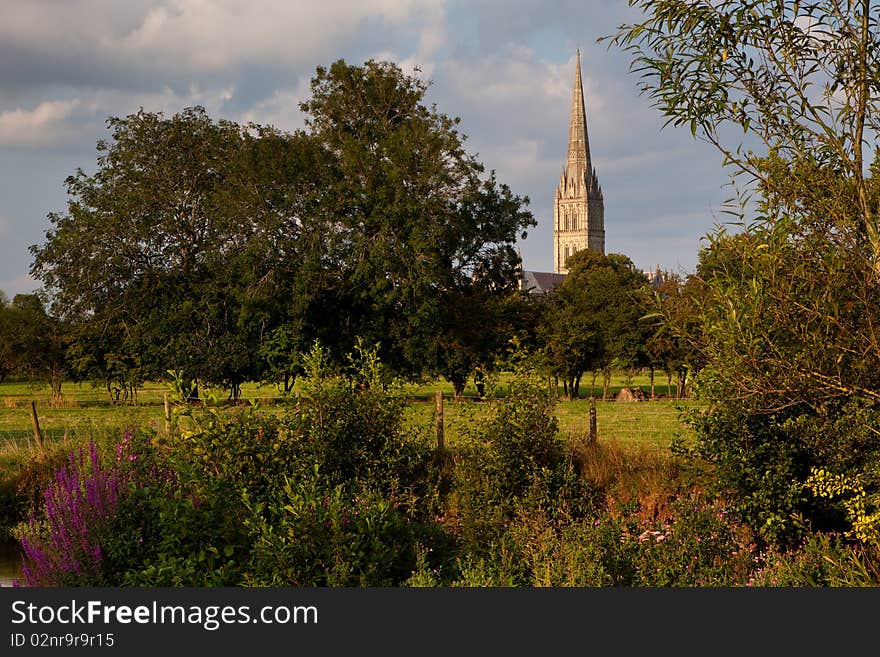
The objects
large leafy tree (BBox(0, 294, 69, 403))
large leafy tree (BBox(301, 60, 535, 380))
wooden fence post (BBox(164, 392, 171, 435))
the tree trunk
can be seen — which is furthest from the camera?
the tree trunk

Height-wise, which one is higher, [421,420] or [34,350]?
[34,350]

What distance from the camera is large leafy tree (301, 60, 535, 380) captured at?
1077 inches

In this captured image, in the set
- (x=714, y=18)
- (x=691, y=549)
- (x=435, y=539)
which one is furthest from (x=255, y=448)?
(x=714, y=18)

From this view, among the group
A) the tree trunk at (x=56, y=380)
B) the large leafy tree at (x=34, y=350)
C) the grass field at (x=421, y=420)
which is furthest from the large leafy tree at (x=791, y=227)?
the tree trunk at (x=56, y=380)

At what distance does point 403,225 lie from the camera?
90.7 feet

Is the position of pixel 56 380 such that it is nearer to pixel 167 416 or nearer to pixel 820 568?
pixel 167 416

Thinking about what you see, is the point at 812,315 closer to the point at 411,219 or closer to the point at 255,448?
the point at 255,448

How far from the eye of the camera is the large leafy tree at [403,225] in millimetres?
27359

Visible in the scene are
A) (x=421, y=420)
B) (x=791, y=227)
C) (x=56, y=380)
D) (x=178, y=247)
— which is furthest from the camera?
(x=56, y=380)

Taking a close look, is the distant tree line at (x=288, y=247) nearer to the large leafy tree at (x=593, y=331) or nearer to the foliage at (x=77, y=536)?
the large leafy tree at (x=593, y=331)

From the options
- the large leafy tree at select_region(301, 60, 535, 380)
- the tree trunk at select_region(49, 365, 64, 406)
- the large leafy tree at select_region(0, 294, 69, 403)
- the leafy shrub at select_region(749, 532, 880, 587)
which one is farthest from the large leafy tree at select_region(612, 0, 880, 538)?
the tree trunk at select_region(49, 365, 64, 406)

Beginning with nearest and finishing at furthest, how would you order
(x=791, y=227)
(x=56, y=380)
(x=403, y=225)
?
(x=791, y=227) < (x=403, y=225) < (x=56, y=380)

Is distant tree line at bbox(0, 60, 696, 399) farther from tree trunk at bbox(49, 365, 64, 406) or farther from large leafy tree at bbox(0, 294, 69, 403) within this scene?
tree trunk at bbox(49, 365, 64, 406)

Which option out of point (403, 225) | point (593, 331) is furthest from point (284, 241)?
point (593, 331)
